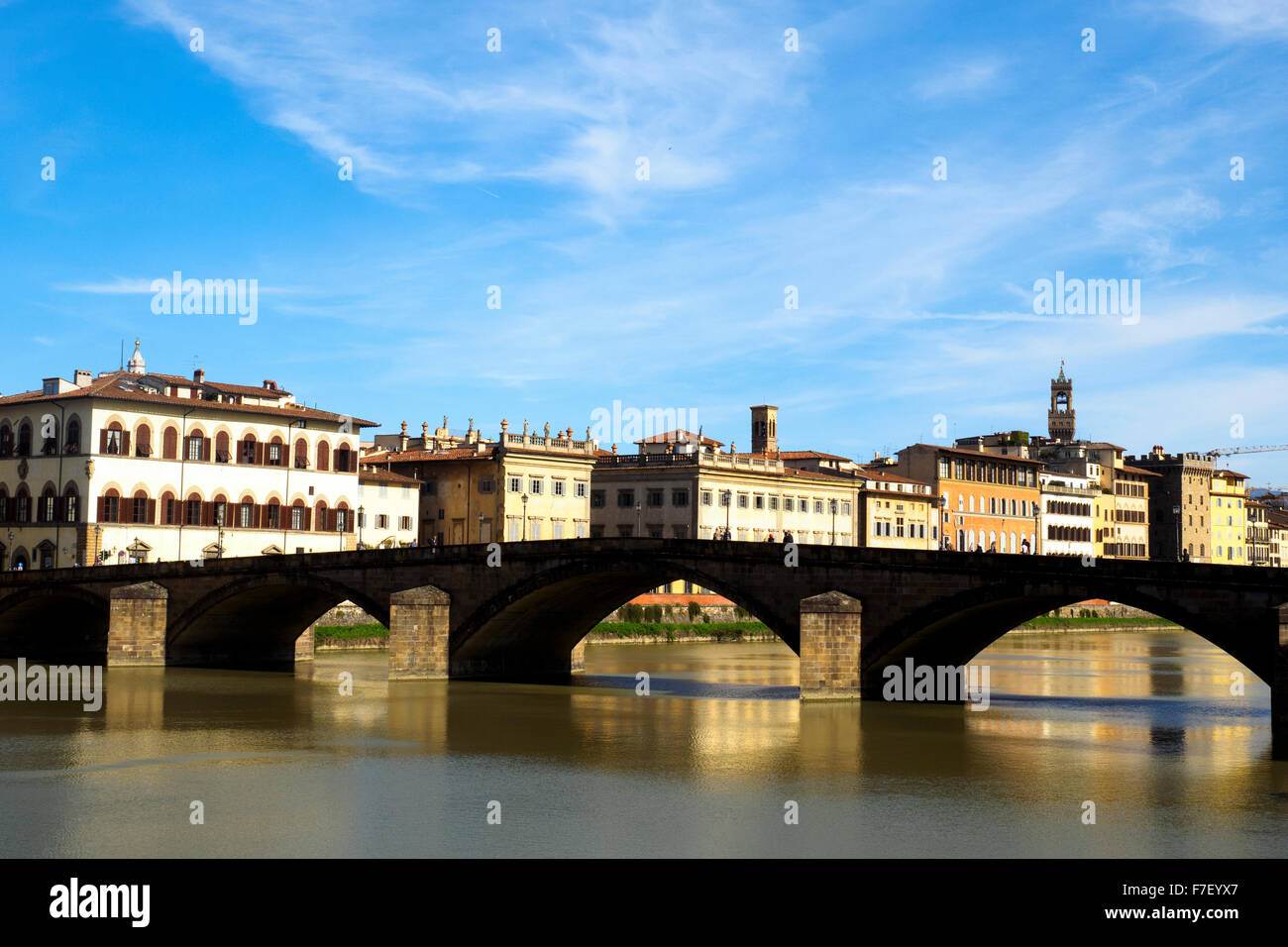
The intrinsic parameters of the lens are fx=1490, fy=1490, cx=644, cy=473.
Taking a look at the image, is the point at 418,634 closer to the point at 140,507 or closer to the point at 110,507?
the point at 110,507

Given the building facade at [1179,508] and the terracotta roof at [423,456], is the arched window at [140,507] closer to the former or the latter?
the terracotta roof at [423,456]

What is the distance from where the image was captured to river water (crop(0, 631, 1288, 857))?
22594mm

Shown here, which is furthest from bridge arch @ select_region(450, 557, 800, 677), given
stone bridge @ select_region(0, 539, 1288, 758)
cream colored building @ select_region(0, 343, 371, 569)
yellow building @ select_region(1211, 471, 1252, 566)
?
yellow building @ select_region(1211, 471, 1252, 566)

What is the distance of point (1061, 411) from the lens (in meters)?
172

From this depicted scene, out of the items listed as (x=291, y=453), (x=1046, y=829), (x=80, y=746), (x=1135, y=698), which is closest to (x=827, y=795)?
(x=1046, y=829)

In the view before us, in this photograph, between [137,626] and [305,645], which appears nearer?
[137,626]

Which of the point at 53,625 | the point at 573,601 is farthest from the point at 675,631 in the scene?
the point at 53,625

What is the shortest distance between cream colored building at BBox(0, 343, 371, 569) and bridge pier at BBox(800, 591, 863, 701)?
3836cm

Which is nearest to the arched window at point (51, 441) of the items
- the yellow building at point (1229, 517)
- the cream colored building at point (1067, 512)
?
the cream colored building at point (1067, 512)

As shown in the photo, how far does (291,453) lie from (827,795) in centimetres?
5447

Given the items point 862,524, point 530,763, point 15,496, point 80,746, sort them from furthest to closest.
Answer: point 862,524 < point 15,496 < point 80,746 < point 530,763

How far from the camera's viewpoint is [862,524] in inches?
4178

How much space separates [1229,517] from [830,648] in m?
126
